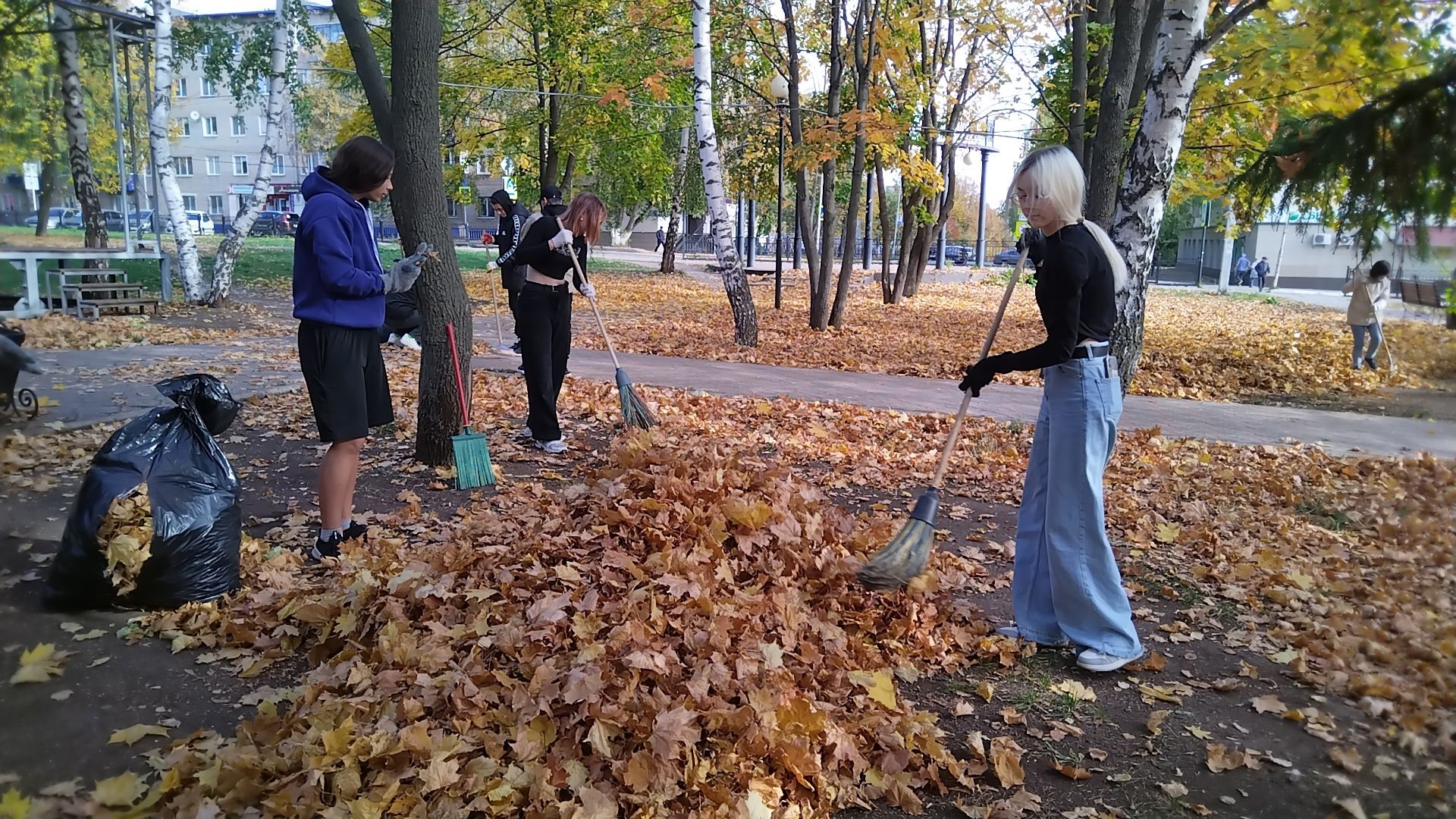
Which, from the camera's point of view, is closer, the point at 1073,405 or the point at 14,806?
the point at 14,806

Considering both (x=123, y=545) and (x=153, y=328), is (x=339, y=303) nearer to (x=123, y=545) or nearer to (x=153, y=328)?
(x=123, y=545)

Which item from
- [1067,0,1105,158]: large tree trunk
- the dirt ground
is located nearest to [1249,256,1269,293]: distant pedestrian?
the dirt ground

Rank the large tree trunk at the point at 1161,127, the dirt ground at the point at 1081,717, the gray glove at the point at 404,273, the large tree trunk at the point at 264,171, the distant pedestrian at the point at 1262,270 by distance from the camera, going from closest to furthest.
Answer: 1. the dirt ground at the point at 1081,717
2. the distant pedestrian at the point at 1262,270
3. the gray glove at the point at 404,273
4. the large tree trunk at the point at 1161,127
5. the large tree trunk at the point at 264,171

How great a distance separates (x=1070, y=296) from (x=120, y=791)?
3.12 meters

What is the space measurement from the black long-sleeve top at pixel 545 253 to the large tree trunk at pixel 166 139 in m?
10.2

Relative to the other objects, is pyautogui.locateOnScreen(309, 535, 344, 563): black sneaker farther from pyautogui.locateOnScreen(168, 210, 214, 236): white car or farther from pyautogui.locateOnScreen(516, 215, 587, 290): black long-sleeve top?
pyautogui.locateOnScreen(168, 210, 214, 236): white car

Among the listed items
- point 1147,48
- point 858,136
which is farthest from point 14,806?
point 858,136

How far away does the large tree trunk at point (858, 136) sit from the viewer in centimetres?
1355

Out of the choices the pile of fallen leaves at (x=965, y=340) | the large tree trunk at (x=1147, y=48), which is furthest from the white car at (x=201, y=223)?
the large tree trunk at (x=1147, y=48)

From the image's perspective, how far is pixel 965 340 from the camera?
13602mm

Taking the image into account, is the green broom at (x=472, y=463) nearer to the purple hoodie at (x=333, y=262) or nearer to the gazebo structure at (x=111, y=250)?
the purple hoodie at (x=333, y=262)

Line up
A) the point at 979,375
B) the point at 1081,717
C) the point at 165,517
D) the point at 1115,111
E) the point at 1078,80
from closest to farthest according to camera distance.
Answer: the point at 1081,717 → the point at 979,375 → the point at 165,517 → the point at 1115,111 → the point at 1078,80

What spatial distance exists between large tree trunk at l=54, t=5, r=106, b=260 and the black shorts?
1468mm

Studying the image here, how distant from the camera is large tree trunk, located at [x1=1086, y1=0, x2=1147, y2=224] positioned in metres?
8.38
